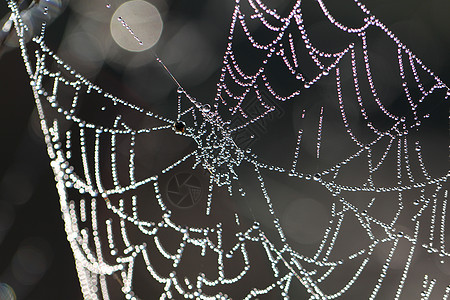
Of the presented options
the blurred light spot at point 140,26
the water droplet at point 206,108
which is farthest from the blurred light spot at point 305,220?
the blurred light spot at point 140,26

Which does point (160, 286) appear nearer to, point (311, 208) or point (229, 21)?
point (311, 208)

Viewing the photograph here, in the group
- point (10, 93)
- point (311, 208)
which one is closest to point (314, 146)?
point (311, 208)

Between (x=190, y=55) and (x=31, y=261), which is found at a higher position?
(x=190, y=55)

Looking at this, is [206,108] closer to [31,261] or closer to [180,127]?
[180,127]

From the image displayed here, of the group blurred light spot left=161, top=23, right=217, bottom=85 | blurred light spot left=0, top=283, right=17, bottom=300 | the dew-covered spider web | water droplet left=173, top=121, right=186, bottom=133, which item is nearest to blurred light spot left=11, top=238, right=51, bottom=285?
Result: blurred light spot left=0, top=283, right=17, bottom=300

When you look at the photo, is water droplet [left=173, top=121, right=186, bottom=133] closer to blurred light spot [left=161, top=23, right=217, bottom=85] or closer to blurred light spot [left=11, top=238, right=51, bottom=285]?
blurred light spot [left=161, top=23, right=217, bottom=85]

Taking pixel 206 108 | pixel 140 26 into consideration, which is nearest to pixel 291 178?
pixel 206 108
